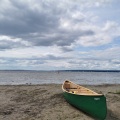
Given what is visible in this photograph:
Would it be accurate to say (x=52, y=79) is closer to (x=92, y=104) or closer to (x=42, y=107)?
(x=42, y=107)

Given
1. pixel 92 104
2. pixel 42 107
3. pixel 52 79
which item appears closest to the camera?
pixel 92 104

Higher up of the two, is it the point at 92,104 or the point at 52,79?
the point at 52,79

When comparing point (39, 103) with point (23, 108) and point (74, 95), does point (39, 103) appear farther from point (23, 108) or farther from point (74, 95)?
point (74, 95)

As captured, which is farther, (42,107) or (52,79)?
(52,79)

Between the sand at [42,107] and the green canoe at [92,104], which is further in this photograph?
the sand at [42,107]

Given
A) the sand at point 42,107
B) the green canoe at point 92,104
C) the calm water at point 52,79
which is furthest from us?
the calm water at point 52,79

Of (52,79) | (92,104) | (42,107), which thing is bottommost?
(42,107)

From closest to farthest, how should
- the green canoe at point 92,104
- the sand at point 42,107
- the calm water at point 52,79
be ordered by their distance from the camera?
the green canoe at point 92,104, the sand at point 42,107, the calm water at point 52,79

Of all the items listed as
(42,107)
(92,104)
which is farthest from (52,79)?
(92,104)

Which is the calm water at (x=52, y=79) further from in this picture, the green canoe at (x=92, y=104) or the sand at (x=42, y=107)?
the green canoe at (x=92, y=104)

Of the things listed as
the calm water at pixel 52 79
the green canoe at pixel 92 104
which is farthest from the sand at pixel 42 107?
the calm water at pixel 52 79

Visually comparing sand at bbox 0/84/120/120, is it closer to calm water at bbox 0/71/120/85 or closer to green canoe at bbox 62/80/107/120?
green canoe at bbox 62/80/107/120

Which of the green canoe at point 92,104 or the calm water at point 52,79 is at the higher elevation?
the calm water at point 52,79

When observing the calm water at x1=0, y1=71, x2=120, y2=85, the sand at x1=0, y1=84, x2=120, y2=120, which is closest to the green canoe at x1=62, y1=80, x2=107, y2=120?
the sand at x1=0, y1=84, x2=120, y2=120
